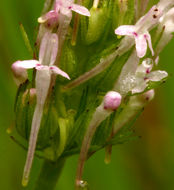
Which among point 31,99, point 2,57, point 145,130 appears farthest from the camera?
point 145,130

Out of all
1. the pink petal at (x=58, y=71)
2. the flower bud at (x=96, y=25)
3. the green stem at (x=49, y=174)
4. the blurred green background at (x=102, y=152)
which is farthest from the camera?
the blurred green background at (x=102, y=152)

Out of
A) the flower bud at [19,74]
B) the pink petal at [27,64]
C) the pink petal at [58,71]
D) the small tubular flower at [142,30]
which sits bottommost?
the flower bud at [19,74]

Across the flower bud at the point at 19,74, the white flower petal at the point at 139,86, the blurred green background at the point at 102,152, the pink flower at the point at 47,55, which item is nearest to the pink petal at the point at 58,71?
the pink flower at the point at 47,55

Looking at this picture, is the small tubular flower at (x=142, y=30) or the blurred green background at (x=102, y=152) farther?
the blurred green background at (x=102, y=152)

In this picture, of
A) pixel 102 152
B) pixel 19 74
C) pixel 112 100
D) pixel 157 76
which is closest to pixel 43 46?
pixel 19 74

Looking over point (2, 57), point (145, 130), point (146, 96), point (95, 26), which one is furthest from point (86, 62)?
point (145, 130)

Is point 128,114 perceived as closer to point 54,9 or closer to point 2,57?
point 54,9

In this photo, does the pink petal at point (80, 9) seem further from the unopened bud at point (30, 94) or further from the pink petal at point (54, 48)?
the unopened bud at point (30, 94)
